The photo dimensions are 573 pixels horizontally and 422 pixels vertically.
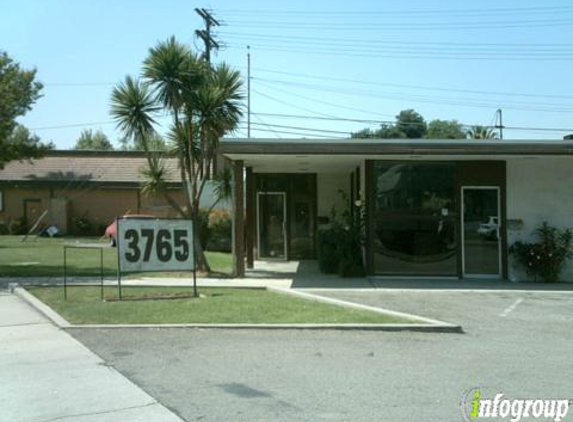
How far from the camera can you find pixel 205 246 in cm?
2681

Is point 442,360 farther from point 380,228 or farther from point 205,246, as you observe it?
point 205,246

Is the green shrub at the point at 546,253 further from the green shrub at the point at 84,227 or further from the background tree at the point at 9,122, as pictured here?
the green shrub at the point at 84,227

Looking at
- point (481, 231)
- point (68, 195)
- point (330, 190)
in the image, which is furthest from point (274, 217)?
point (68, 195)

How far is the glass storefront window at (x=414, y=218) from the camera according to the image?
1642 cm

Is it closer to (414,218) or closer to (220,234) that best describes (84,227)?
(220,234)

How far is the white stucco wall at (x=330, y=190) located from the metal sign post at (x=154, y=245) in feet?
33.3

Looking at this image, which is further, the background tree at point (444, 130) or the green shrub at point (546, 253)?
the background tree at point (444, 130)

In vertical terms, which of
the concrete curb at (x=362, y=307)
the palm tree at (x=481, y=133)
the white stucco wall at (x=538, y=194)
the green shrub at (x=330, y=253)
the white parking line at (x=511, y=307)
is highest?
the palm tree at (x=481, y=133)

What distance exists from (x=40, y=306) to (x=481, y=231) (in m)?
10.5

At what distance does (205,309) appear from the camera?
438 inches

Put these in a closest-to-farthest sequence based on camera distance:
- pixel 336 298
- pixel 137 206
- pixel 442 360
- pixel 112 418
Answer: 1. pixel 112 418
2. pixel 442 360
3. pixel 336 298
4. pixel 137 206

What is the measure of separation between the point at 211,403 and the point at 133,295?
7351 millimetres

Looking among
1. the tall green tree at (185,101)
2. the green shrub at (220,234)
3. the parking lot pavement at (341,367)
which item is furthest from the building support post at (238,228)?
the green shrub at (220,234)

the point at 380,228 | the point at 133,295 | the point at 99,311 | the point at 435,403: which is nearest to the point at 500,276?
the point at 380,228
